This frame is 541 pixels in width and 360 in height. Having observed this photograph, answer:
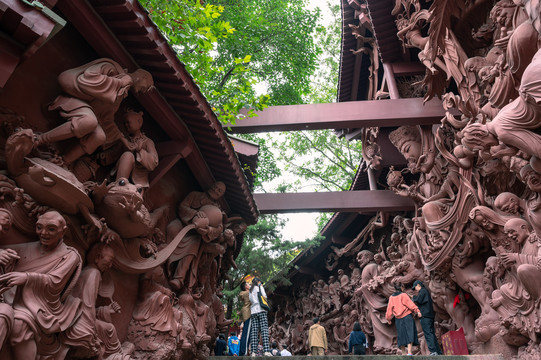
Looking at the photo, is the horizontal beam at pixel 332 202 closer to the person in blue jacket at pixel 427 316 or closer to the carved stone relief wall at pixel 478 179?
the carved stone relief wall at pixel 478 179

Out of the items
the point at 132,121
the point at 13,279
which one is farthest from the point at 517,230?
the point at 13,279

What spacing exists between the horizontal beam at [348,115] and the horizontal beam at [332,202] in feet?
6.85

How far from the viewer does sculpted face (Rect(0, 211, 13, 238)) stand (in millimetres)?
3594

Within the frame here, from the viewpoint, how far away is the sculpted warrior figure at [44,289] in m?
3.50

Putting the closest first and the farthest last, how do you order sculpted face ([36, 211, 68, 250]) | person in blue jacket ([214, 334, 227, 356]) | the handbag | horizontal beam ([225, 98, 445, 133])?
sculpted face ([36, 211, 68, 250]) → the handbag → horizontal beam ([225, 98, 445, 133]) → person in blue jacket ([214, 334, 227, 356])

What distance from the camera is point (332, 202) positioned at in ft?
36.8

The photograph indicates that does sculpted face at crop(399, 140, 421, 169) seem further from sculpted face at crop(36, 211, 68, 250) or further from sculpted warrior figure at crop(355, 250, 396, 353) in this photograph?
sculpted face at crop(36, 211, 68, 250)

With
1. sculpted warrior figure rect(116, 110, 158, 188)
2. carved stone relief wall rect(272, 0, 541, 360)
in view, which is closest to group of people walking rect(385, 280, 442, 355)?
carved stone relief wall rect(272, 0, 541, 360)

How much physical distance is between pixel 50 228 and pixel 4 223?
383 mm

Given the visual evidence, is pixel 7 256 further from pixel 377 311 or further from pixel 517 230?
pixel 377 311

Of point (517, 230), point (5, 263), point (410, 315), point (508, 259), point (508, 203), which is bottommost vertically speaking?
point (5, 263)

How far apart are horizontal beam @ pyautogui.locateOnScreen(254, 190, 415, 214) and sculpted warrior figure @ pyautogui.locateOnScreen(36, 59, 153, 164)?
21.6 ft

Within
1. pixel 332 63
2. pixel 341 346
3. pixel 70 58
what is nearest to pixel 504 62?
pixel 70 58

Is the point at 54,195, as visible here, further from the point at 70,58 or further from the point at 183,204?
the point at 183,204
